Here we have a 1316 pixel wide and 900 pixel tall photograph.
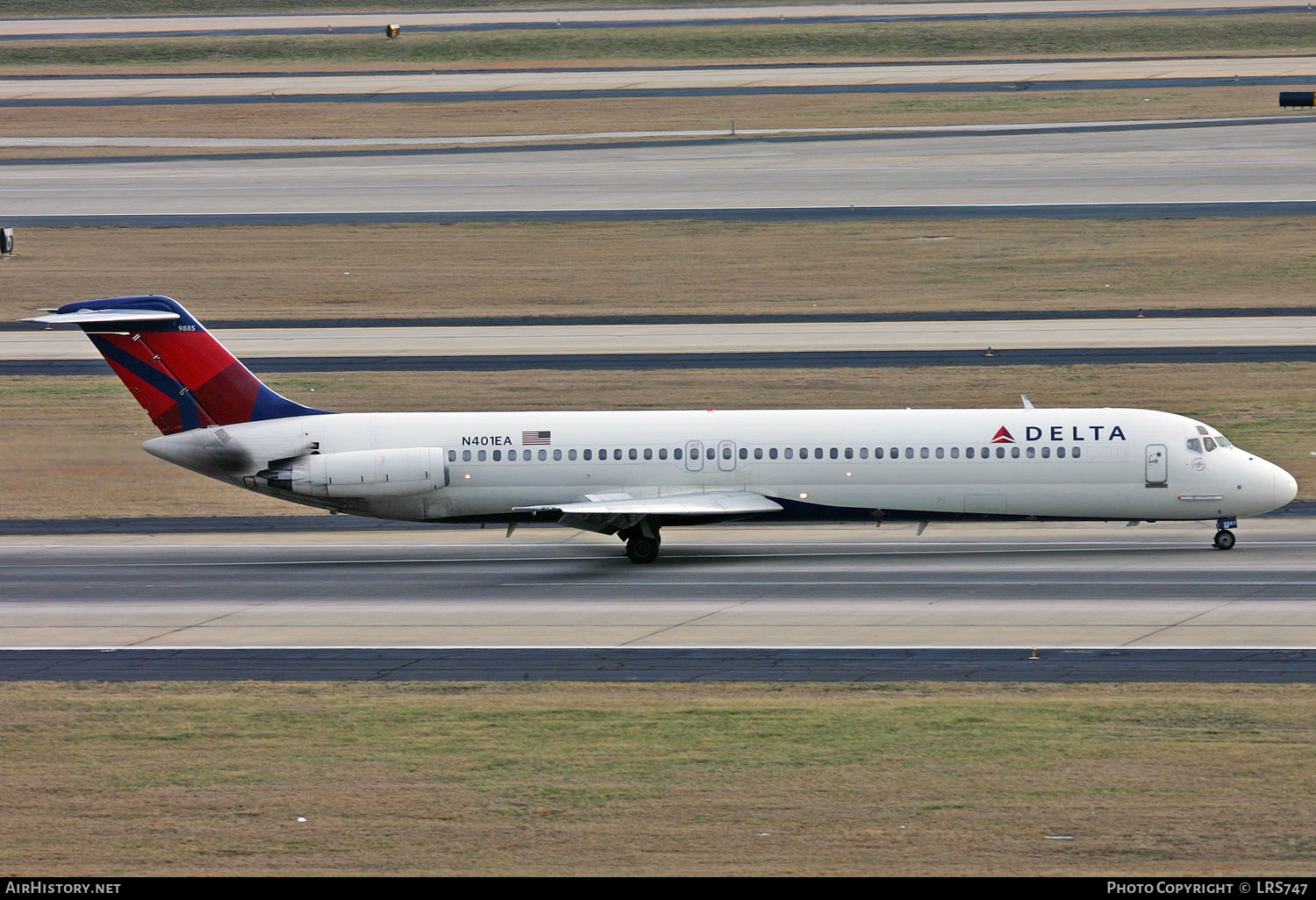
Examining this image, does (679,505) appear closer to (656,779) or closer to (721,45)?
(656,779)

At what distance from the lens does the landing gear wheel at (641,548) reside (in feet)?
129

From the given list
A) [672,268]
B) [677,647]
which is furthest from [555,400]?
[677,647]

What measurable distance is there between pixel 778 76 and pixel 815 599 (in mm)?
86835

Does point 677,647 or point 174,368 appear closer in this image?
point 677,647

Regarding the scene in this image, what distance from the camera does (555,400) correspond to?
54.2 metres

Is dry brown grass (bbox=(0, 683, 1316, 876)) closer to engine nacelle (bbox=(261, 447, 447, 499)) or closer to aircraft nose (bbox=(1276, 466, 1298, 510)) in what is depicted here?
engine nacelle (bbox=(261, 447, 447, 499))

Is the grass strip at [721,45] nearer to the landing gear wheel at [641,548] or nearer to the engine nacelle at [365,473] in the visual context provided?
the landing gear wheel at [641,548]

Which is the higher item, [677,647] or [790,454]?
[790,454]

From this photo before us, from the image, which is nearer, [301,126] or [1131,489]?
[1131,489]

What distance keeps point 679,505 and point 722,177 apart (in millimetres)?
51495

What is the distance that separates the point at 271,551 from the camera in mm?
Result: 41750

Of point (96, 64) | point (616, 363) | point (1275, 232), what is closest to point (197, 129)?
point (96, 64)

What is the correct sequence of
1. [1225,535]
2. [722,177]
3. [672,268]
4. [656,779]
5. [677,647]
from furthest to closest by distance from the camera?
Answer: [722,177] < [672,268] < [1225,535] < [677,647] < [656,779]

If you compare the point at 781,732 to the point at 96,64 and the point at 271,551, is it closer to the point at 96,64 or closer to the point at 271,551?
the point at 271,551
